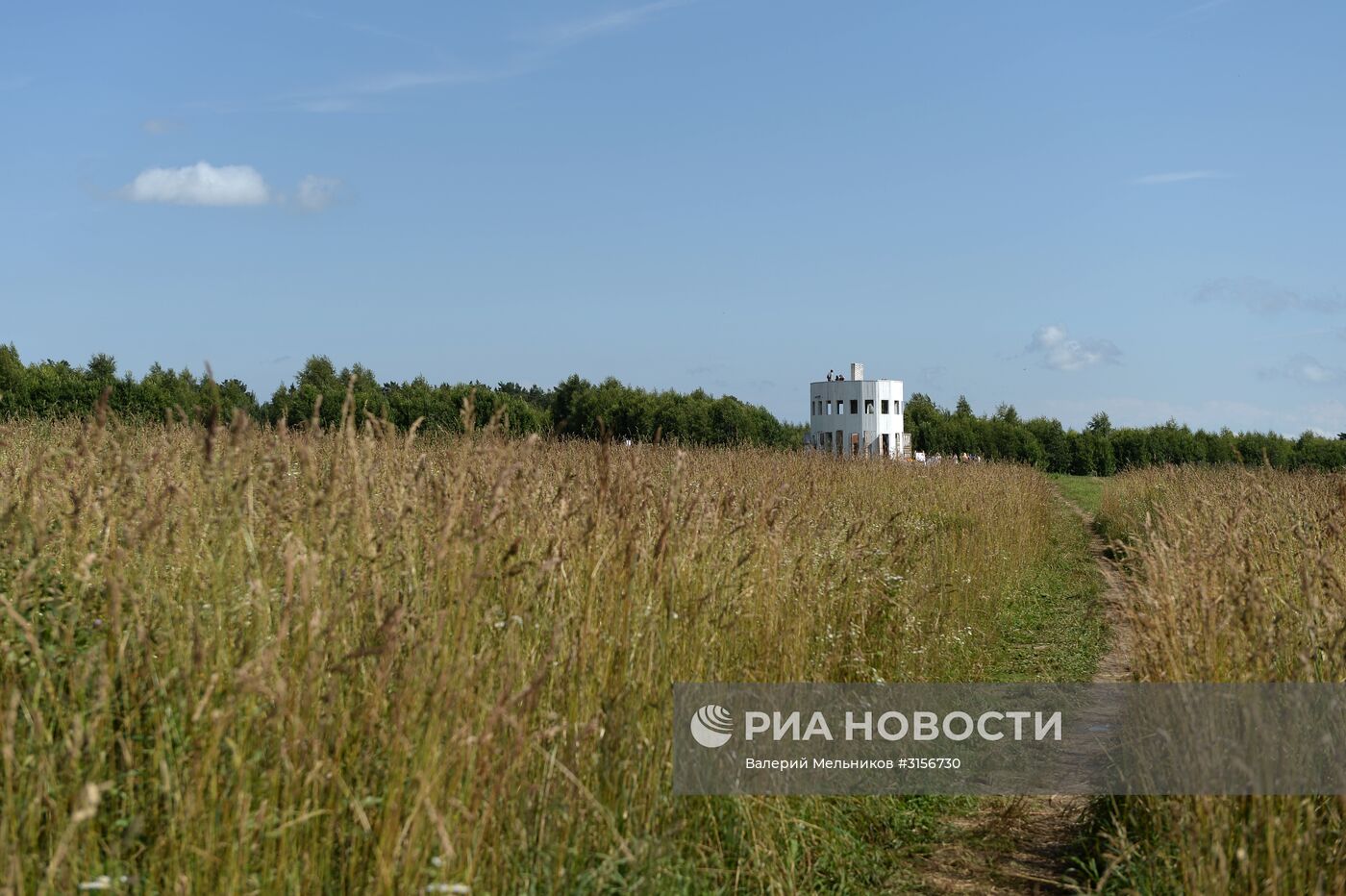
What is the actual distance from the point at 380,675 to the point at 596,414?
1072 inches

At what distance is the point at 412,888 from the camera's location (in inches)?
97.4

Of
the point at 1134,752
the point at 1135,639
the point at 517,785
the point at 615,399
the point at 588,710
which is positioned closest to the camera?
the point at 517,785

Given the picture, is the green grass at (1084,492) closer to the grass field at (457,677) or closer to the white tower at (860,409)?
the white tower at (860,409)

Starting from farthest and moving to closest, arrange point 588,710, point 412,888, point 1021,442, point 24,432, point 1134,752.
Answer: point 1021,442 → point 24,432 → point 1134,752 → point 588,710 → point 412,888

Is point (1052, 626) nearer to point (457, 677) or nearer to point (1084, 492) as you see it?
point (457, 677)

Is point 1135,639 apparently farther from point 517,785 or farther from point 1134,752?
point 517,785

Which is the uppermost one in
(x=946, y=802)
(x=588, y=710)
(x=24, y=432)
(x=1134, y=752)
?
(x=24, y=432)

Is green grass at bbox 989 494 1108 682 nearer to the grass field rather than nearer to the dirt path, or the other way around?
the grass field

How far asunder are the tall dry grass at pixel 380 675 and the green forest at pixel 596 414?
368mm

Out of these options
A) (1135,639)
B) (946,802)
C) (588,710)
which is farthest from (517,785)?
(1135,639)

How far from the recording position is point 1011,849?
4.36 metres

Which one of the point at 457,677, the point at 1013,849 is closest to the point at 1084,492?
the point at 1013,849

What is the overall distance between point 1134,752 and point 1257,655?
736 mm

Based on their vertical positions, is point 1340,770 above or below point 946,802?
above
